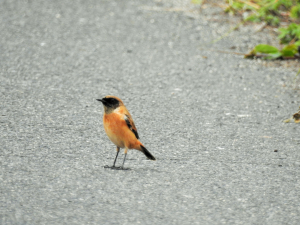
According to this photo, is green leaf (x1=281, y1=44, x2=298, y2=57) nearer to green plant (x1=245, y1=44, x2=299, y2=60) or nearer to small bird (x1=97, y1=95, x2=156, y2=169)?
green plant (x1=245, y1=44, x2=299, y2=60)

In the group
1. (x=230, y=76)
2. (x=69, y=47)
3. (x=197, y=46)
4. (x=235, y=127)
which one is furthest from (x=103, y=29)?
(x=235, y=127)

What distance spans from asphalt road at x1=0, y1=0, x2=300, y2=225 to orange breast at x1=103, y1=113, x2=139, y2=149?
0.82ft

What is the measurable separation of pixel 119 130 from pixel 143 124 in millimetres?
1129

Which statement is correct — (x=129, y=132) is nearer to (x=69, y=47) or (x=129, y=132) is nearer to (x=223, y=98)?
(x=223, y=98)

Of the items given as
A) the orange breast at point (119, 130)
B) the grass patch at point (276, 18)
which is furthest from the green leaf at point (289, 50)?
the orange breast at point (119, 130)

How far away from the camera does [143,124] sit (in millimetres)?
5242

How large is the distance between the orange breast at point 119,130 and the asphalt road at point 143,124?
0.25 metres

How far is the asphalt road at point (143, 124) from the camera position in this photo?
358 cm

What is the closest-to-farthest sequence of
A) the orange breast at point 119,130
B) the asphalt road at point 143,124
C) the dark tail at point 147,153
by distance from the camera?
the asphalt road at point 143,124 → the orange breast at point 119,130 → the dark tail at point 147,153

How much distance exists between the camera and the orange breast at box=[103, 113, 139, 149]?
4.13 meters

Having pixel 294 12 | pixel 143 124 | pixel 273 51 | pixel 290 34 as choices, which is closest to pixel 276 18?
pixel 294 12

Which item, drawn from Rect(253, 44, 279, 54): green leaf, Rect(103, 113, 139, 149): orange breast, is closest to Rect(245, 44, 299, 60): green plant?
Rect(253, 44, 279, 54): green leaf

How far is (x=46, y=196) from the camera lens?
359 centimetres

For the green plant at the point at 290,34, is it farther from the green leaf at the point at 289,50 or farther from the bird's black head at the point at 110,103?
the bird's black head at the point at 110,103
